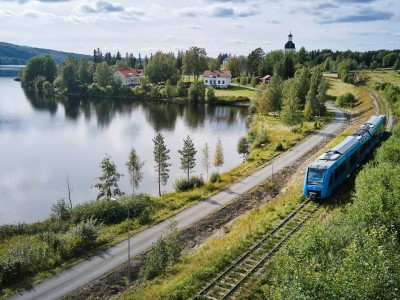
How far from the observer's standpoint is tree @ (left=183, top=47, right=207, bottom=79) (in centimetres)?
14712

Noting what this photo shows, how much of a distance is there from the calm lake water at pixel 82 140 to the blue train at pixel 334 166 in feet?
69.4

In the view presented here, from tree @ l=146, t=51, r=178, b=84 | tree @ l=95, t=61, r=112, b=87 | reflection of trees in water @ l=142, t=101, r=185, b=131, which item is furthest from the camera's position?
tree @ l=146, t=51, r=178, b=84

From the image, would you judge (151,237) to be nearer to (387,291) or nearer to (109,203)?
(109,203)

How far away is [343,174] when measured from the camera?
3409 cm

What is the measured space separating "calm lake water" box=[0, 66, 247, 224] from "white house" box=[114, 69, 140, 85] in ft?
73.7

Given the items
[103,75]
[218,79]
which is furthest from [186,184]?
[103,75]

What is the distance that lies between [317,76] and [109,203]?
66.5m

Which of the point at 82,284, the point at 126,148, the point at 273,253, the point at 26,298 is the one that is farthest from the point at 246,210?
the point at 126,148

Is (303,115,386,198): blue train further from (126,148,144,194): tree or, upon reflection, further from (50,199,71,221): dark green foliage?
(50,199,71,221): dark green foliage

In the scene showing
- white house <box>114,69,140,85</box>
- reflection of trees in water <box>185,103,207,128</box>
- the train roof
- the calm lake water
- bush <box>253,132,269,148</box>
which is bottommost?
the calm lake water

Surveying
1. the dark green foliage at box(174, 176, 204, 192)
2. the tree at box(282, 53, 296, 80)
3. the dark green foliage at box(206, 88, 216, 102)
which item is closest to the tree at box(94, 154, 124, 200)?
the dark green foliage at box(174, 176, 204, 192)

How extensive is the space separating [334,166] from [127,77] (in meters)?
129

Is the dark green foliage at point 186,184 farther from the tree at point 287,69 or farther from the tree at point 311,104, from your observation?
the tree at point 287,69

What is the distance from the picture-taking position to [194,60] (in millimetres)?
147625
